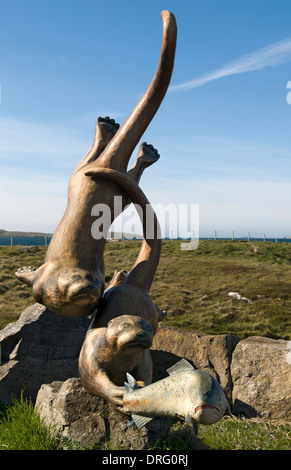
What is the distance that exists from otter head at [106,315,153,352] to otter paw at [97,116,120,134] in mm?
1679

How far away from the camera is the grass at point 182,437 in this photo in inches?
131

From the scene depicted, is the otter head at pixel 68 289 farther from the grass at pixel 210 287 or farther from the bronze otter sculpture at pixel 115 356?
the grass at pixel 210 287

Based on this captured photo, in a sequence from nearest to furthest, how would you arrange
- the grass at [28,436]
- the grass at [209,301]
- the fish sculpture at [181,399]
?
the fish sculpture at [181,399], the grass at [28,436], the grass at [209,301]

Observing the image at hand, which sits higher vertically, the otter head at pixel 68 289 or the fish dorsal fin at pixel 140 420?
the otter head at pixel 68 289

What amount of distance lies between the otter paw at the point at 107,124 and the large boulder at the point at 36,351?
370 cm

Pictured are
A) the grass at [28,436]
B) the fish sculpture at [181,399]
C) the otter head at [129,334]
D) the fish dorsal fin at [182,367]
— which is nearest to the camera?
the fish sculpture at [181,399]

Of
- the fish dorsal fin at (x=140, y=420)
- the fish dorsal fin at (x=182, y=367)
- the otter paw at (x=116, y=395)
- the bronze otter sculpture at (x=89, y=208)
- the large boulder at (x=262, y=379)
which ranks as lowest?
the large boulder at (x=262, y=379)

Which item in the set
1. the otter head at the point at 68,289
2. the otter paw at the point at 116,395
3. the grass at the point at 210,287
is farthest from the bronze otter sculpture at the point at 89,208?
the grass at the point at 210,287

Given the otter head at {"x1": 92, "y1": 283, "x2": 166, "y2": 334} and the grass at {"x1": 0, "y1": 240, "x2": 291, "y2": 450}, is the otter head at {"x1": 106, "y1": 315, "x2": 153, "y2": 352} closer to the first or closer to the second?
the otter head at {"x1": 92, "y1": 283, "x2": 166, "y2": 334}

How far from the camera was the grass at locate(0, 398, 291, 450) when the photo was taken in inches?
131

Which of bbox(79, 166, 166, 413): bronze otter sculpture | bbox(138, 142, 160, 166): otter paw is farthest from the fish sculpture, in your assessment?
bbox(138, 142, 160, 166): otter paw

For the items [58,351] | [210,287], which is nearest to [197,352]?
[58,351]

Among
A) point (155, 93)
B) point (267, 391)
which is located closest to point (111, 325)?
point (155, 93)

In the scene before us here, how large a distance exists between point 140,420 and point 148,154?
7.35ft
